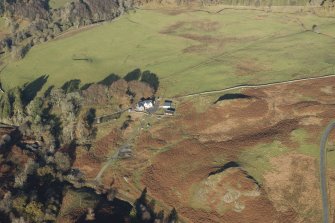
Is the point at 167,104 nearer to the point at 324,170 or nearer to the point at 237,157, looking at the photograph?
the point at 237,157

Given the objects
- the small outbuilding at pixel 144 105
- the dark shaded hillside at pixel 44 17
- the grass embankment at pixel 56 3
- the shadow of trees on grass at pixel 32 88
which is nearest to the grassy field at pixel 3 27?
the dark shaded hillside at pixel 44 17

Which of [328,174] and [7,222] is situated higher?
[328,174]

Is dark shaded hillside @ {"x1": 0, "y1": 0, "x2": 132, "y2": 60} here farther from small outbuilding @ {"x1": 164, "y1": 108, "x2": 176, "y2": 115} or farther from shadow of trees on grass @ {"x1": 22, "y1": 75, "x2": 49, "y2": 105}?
small outbuilding @ {"x1": 164, "y1": 108, "x2": 176, "y2": 115}

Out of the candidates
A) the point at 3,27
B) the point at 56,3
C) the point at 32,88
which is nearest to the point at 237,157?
the point at 32,88

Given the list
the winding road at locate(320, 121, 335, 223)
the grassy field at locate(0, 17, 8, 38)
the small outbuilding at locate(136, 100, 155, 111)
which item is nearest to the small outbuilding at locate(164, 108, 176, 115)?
the small outbuilding at locate(136, 100, 155, 111)

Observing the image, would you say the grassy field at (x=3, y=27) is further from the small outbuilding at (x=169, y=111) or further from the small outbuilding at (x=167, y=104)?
the small outbuilding at (x=169, y=111)

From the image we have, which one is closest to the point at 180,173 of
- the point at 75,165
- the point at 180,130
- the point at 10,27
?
the point at 180,130

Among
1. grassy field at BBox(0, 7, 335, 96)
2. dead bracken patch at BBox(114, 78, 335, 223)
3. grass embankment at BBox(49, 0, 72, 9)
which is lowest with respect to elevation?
dead bracken patch at BBox(114, 78, 335, 223)

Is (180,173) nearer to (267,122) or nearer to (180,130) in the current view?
(180,130)

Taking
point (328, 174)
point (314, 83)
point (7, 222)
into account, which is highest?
point (314, 83)

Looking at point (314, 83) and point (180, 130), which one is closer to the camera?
point (180, 130)
